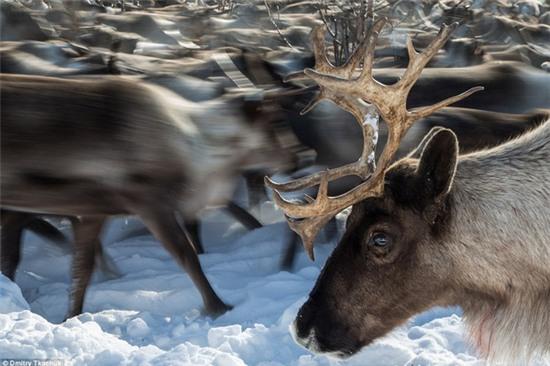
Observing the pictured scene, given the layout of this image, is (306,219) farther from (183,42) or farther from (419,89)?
(183,42)

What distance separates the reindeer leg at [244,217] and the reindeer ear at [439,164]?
133 inches

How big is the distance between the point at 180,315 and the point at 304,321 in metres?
1.67

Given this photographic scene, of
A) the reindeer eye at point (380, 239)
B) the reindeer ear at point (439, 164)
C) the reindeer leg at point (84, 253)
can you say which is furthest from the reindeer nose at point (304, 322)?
the reindeer leg at point (84, 253)

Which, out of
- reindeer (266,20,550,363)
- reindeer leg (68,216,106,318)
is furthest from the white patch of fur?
reindeer leg (68,216,106,318)

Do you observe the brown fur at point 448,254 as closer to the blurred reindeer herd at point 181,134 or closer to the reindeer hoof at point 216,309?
Answer: the blurred reindeer herd at point 181,134

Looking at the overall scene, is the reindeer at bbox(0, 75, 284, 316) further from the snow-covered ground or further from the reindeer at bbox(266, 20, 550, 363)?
the reindeer at bbox(266, 20, 550, 363)

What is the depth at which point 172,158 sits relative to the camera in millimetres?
4539

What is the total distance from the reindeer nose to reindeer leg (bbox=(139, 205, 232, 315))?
1.59m

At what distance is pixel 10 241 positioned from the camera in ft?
17.2

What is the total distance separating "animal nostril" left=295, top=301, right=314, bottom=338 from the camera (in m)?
2.97

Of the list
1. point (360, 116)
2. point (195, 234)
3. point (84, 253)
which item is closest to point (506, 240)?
point (360, 116)

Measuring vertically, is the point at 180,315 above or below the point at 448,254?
below

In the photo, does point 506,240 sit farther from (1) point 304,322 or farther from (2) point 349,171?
(1) point 304,322

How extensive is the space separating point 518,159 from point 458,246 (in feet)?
1.33
